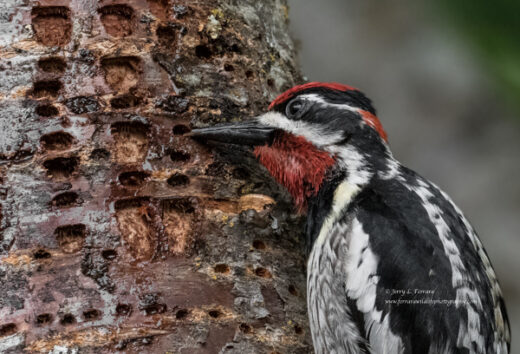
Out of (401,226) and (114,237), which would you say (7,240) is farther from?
(401,226)

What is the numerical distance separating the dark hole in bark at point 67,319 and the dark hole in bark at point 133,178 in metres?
0.45

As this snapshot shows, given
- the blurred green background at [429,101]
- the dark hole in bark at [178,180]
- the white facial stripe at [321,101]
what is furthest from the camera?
the blurred green background at [429,101]

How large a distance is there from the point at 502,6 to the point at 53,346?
6.06 feet

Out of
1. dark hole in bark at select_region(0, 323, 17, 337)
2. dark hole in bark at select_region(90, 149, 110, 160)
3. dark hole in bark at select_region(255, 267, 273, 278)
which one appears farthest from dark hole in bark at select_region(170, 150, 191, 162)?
dark hole in bark at select_region(0, 323, 17, 337)

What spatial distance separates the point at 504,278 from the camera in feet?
17.1

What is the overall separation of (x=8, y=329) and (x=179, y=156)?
76 centimetres

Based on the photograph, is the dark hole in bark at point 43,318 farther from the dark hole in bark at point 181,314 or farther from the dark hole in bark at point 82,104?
the dark hole in bark at point 82,104

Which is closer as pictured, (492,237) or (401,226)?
(401,226)

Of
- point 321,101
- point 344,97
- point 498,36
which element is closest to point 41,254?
point 321,101

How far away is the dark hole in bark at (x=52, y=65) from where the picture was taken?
2.17 metres

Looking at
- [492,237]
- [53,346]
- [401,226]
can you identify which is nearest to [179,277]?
[53,346]

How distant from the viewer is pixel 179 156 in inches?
88.0

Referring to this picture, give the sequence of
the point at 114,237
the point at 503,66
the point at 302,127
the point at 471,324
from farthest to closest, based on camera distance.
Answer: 1. the point at 302,127
2. the point at 503,66
3. the point at 471,324
4. the point at 114,237

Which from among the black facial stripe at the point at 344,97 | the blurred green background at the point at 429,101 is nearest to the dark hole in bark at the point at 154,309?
the black facial stripe at the point at 344,97
